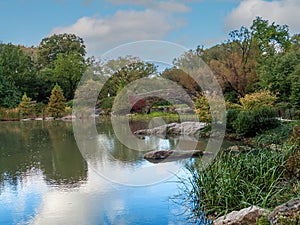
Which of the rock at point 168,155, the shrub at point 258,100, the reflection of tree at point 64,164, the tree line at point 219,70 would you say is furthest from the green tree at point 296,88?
the reflection of tree at point 64,164

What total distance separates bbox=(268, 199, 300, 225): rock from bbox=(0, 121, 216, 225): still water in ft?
4.59

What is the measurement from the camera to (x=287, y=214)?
115 inches

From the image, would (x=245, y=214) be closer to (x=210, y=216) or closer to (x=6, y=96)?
(x=210, y=216)

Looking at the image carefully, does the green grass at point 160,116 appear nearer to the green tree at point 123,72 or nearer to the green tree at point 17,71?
the green tree at point 123,72

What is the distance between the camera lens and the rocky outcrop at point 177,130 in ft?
41.2

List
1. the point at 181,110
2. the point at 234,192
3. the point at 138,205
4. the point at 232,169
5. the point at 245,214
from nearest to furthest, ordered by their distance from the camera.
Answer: the point at 245,214 < the point at 234,192 < the point at 232,169 < the point at 138,205 < the point at 181,110

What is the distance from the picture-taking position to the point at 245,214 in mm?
3445

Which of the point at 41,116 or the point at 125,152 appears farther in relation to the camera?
the point at 41,116

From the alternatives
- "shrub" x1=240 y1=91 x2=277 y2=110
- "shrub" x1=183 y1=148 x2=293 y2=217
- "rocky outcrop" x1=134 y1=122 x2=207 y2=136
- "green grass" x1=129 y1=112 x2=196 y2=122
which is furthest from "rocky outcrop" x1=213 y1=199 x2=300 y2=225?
"green grass" x1=129 y1=112 x2=196 y2=122

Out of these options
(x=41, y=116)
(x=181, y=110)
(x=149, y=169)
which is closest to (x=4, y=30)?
(x=41, y=116)

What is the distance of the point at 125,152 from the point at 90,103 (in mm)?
12407

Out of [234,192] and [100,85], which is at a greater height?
[100,85]

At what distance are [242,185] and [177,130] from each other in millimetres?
8936

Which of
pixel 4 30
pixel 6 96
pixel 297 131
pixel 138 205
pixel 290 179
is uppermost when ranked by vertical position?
pixel 4 30
